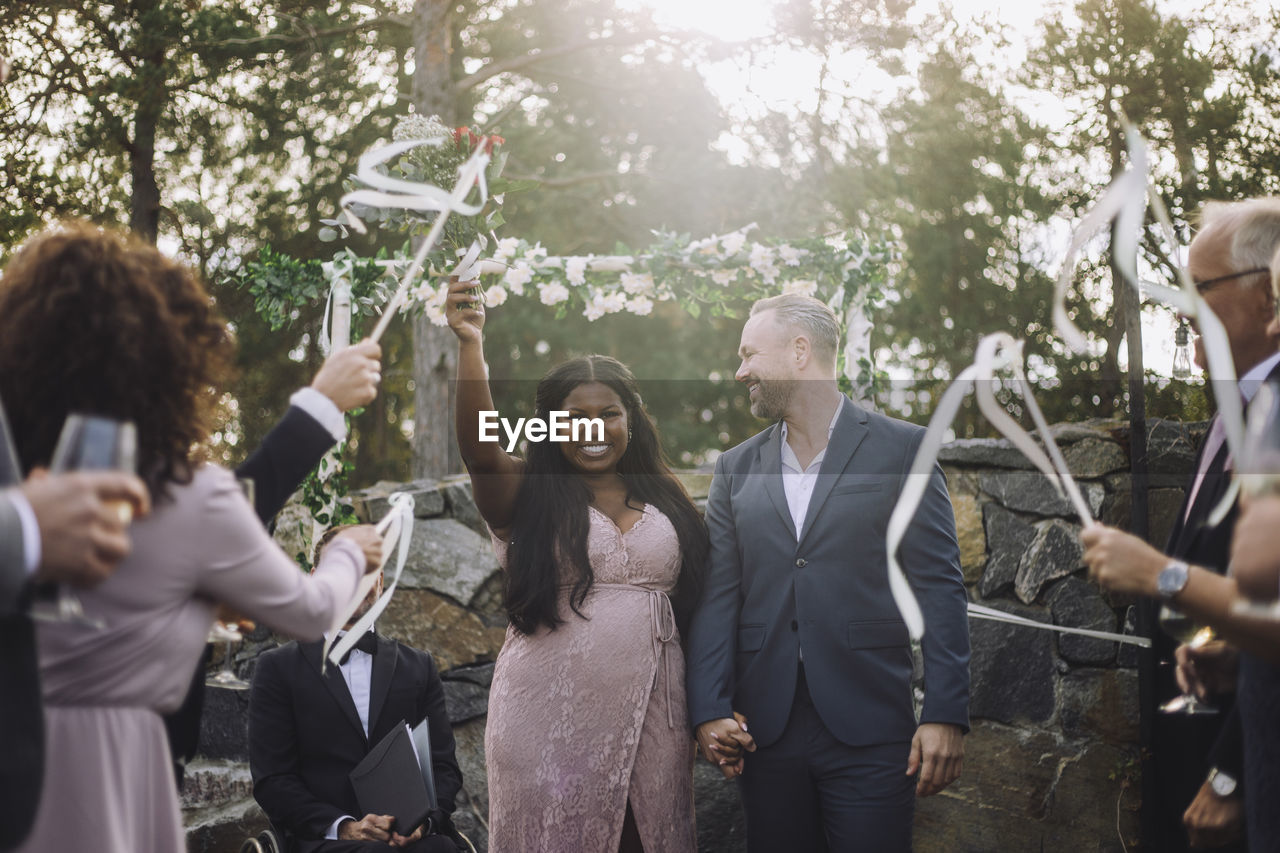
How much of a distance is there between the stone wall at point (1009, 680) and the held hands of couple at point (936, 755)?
201 cm

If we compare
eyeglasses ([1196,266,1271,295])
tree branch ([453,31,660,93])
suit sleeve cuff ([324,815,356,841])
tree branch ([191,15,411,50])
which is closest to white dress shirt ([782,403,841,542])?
eyeglasses ([1196,266,1271,295])

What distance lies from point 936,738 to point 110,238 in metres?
2.11

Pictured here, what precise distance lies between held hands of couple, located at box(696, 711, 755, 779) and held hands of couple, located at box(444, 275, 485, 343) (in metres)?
1.16

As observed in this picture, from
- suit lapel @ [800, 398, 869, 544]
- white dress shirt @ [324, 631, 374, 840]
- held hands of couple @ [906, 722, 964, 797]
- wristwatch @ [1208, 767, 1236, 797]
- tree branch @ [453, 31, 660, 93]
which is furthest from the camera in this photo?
tree branch @ [453, 31, 660, 93]

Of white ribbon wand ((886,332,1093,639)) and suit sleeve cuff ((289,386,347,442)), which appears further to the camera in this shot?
suit sleeve cuff ((289,386,347,442))

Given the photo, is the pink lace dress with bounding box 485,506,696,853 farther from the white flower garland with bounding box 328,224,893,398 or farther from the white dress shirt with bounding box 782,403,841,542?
the white flower garland with bounding box 328,224,893,398

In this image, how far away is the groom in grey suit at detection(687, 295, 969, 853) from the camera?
2629 mm

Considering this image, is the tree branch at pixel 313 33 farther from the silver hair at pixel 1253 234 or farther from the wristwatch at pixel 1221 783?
the wristwatch at pixel 1221 783

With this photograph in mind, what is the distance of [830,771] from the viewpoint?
2656 millimetres

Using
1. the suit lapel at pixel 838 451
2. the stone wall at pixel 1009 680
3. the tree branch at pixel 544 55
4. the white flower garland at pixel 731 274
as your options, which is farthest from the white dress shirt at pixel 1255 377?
the tree branch at pixel 544 55

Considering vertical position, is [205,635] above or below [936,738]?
above

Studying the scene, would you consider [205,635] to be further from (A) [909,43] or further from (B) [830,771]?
(A) [909,43]

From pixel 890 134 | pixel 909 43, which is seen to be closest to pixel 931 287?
pixel 890 134

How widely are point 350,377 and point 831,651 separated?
1.43 metres
